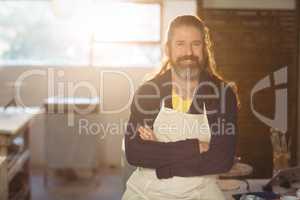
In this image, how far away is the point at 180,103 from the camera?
1452 mm

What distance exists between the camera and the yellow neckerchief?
57.1 inches

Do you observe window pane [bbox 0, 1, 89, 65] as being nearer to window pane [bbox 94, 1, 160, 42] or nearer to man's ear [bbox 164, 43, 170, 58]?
window pane [bbox 94, 1, 160, 42]

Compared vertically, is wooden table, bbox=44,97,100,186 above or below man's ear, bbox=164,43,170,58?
below

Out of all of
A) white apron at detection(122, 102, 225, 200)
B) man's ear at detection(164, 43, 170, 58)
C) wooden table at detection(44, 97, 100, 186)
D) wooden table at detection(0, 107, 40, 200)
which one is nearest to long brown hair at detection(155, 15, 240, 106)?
man's ear at detection(164, 43, 170, 58)

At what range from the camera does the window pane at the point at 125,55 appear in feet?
5.02

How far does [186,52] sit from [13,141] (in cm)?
57

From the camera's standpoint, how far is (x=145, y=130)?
1444mm

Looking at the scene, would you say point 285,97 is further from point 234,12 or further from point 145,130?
point 145,130

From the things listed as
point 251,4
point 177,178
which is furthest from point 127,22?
point 177,178

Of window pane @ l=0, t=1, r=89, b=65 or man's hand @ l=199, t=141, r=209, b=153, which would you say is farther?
window pane @ l=0, t=1, r=89, b=65

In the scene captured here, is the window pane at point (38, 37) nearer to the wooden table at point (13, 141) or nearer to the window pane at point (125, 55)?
the window pane at point (125, 55)

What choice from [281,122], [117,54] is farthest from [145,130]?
[281,122]

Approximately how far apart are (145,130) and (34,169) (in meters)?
0.37

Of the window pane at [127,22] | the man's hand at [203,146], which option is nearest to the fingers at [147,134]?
the man's hand at [203,146]
